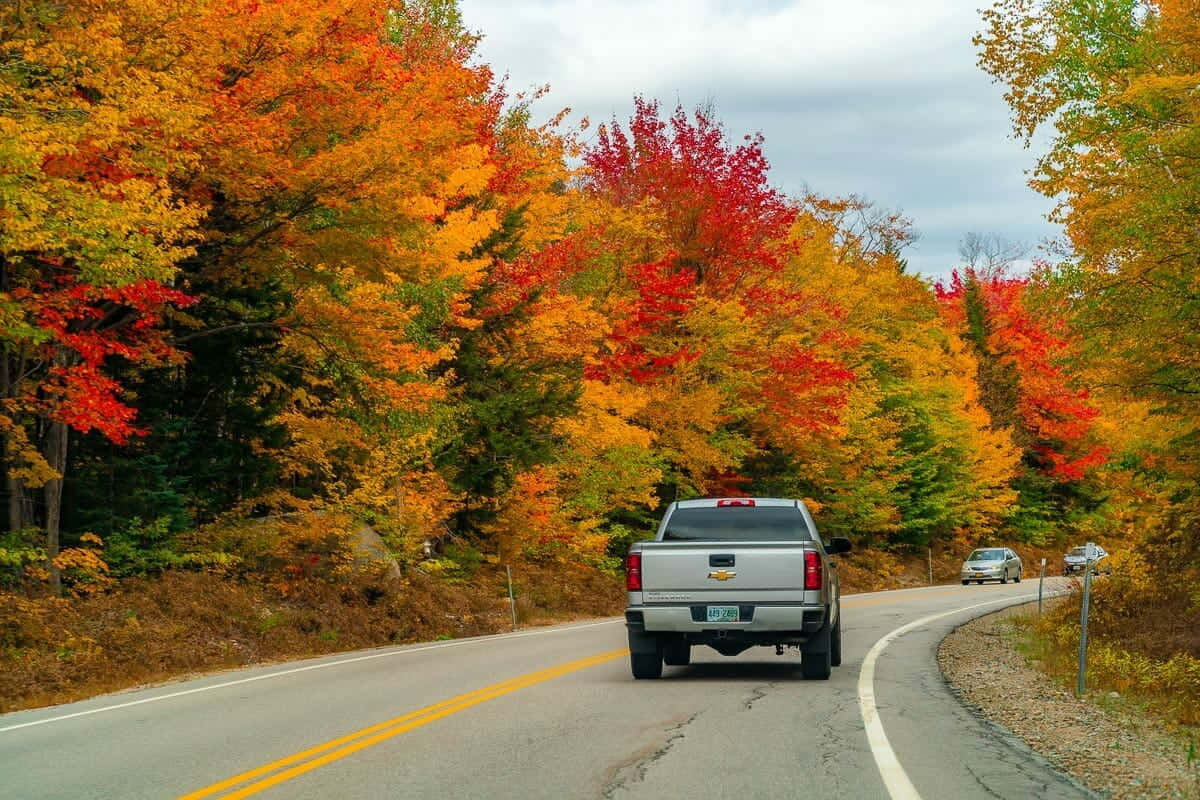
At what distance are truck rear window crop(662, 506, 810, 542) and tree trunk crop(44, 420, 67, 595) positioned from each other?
8.76 metres

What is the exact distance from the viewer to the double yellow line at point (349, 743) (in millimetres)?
7699

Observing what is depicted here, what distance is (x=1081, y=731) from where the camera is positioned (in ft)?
33.4

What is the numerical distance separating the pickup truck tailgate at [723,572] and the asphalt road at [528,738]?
3.19 ft

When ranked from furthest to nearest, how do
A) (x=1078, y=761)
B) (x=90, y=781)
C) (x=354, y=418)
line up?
(x=354, y=418) → (x=1078, y=761) → (x=90, y=781)

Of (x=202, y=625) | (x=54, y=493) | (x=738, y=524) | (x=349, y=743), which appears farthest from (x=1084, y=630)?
(x=54, y=493)

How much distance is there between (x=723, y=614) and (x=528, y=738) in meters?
4.32

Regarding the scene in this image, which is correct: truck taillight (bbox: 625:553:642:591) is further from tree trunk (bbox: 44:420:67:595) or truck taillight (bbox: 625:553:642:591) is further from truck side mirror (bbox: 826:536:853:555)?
tree trunk (bbox: 44:420:67:595)

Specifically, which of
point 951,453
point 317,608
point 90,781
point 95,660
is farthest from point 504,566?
point 951,453

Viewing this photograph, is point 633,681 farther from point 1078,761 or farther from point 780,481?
point 780,481

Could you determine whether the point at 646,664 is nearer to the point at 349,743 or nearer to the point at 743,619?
the point at 743,619

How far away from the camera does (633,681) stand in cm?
1367

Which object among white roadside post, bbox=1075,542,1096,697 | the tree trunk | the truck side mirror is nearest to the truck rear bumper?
the truck side mirror

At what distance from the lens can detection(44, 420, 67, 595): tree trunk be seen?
56.4ft

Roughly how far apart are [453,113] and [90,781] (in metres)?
17.3
